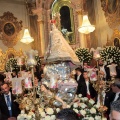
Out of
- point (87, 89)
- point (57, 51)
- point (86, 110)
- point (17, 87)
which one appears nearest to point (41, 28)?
point (87, 89)

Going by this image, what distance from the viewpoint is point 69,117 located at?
198 centimetres

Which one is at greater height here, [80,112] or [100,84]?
[100,84]

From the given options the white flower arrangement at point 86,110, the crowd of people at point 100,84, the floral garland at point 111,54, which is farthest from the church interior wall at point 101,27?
the white flower arrangement at point 86,110

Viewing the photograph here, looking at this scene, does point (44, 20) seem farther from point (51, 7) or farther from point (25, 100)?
point (25, 100)

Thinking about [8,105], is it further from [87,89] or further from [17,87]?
[87,89]

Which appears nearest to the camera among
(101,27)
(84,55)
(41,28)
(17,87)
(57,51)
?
(17,87)

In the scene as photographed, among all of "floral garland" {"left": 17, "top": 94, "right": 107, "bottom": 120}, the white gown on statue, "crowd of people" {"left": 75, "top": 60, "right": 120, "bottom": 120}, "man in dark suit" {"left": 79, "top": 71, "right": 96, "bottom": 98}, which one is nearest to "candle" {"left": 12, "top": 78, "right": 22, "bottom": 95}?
"floral garland" {"left": 17, "top": 94, "right": 107, "bottom": 120}

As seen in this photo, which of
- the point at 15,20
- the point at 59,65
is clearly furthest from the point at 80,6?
the point at 59,65

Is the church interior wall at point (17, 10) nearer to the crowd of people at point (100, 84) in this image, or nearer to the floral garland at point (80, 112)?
the crowd of people at point (100, 84)

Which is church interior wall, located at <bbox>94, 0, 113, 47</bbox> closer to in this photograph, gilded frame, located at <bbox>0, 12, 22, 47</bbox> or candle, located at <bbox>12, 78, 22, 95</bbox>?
gilded frame, located at <bbox>0, 12, 22, 47</bbox>

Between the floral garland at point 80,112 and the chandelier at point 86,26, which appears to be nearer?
the floral garland at point 80,112

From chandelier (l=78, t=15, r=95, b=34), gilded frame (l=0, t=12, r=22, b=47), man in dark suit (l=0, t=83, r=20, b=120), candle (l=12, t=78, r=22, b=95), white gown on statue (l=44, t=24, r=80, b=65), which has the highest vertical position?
gilded frame (l=0, t=12, r=22, b=47)

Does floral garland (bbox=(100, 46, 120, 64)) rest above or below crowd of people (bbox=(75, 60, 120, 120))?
above

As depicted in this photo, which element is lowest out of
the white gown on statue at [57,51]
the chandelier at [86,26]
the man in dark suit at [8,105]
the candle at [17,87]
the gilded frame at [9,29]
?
the man in dark suit at [8,105]
